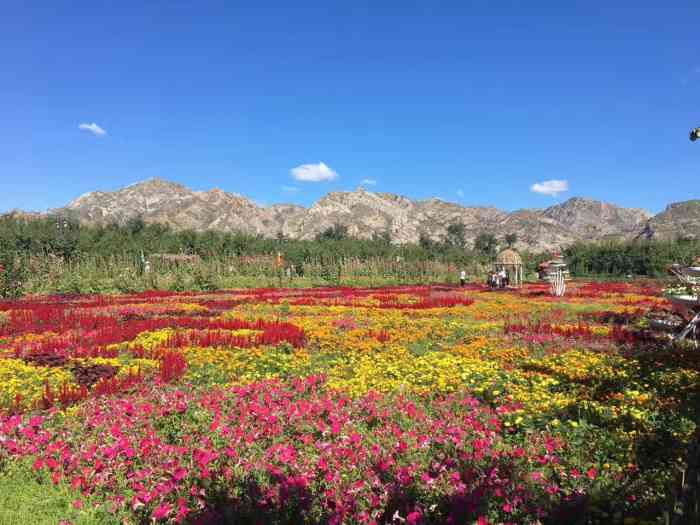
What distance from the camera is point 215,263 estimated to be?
47.2m

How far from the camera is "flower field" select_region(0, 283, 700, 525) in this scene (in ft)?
13.5

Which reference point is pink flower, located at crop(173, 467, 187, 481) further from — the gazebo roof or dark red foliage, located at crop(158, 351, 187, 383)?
the gazebo roof

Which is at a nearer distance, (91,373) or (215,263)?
(91,373)

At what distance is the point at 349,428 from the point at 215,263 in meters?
43.8

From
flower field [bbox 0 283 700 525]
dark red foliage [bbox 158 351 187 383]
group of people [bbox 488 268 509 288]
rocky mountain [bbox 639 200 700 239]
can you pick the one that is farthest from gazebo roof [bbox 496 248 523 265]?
rocky mountain [bbox 639 200 700 239]

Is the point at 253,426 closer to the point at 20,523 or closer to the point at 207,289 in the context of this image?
the point at 20,523

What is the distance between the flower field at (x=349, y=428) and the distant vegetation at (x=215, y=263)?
23.6 meters

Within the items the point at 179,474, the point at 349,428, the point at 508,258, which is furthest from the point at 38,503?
the point at 508,258

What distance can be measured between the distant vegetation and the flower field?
930 inches

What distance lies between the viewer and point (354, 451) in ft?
16.8

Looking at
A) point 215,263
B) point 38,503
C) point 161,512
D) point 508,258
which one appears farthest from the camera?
point 215,263

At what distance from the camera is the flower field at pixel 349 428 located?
4.13 metres

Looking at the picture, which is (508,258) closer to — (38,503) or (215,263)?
(215,263)

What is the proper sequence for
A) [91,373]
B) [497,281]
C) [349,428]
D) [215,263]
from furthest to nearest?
[215,263] < [497,281] < [91,373] < [349,428]
